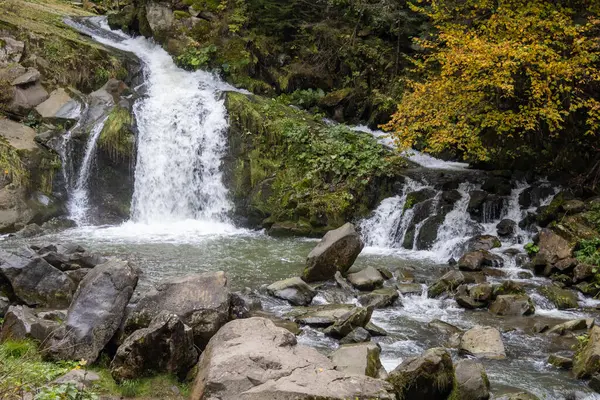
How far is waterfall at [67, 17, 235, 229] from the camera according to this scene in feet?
57.1

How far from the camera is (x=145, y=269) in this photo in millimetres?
11953

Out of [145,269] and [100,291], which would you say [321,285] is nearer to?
[145,269]

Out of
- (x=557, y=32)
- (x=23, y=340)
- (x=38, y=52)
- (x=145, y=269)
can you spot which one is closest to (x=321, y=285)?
(x=145, y=269)

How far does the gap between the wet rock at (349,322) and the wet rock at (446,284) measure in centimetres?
243

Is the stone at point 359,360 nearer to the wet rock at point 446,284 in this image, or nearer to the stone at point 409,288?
the stone at point 409,288

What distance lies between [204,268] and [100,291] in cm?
503

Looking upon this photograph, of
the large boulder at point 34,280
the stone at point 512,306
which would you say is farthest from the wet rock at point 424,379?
the large boulder at point 34,280

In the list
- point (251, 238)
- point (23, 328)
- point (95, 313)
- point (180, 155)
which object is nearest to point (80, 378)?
point (95, 313)

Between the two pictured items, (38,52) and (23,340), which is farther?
(38,52)

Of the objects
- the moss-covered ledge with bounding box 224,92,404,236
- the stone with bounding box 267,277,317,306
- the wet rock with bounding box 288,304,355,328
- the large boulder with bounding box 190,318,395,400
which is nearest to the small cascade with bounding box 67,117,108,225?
the moss-covered ledge with bounding box 224,92,404,236

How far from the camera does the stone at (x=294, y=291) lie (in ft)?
33.9

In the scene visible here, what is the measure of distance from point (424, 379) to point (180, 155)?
13310mm

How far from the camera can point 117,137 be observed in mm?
17562

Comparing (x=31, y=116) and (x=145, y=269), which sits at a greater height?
(x=31, y=116)
